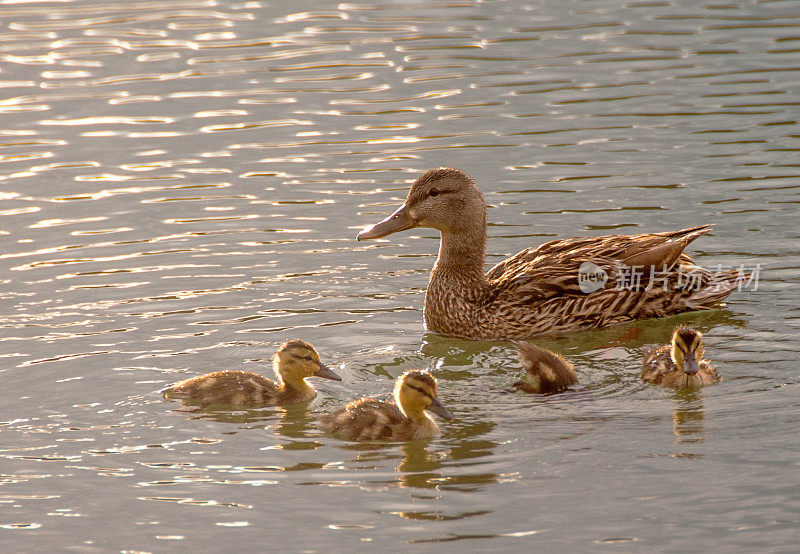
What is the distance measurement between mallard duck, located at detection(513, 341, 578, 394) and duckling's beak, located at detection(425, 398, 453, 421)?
654 mm

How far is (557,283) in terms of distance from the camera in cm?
867

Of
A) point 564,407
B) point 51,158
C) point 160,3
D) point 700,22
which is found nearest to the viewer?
point 564,407

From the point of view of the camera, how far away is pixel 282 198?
11.3 meters

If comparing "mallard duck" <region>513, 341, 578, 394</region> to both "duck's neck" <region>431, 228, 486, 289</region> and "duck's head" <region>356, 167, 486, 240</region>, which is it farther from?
"duck's head" <region>356, 167, 486, 240</region>

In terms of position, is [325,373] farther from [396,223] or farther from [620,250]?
[620,250]

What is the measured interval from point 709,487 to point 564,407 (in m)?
1.20

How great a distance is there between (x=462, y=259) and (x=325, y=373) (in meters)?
2.05

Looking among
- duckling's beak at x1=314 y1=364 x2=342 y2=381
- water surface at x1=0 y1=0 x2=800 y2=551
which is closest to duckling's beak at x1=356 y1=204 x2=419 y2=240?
water surface at x1=0 y1=0 x2=800 y2=551

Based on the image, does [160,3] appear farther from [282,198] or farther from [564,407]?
[564,407]

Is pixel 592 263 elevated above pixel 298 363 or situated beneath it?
Answer: elevated above

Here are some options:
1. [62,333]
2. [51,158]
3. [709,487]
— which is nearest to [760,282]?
[709,487]

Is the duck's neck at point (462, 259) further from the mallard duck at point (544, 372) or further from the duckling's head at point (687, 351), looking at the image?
the duckling's head at point (687, 351)

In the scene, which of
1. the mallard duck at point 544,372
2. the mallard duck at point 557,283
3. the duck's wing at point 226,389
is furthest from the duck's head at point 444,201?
the duck's wing at point 226,389

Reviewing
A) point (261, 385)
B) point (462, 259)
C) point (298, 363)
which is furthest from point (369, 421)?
point (462, 259)
